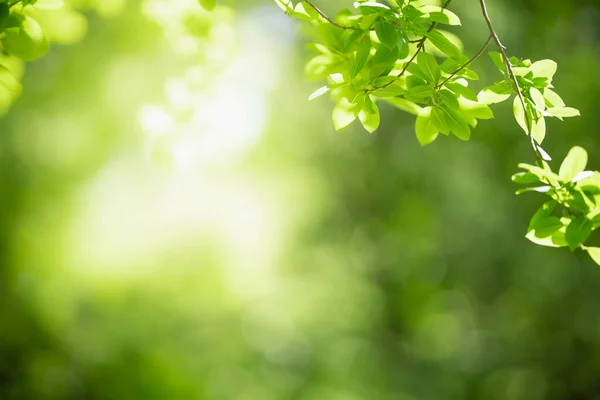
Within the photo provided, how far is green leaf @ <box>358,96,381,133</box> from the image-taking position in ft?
2.90

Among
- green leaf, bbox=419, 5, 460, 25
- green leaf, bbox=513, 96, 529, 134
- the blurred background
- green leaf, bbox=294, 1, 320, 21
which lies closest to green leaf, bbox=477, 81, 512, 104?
green leaf, bbox=513, 96, 529, 134

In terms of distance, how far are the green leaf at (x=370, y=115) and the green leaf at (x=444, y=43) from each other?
0.45ft

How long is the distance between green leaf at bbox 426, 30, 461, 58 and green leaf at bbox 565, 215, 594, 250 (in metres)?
0.32

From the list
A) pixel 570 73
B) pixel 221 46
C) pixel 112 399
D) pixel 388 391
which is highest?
pixel 221 46

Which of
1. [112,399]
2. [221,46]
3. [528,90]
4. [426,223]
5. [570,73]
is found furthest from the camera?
[426,223]

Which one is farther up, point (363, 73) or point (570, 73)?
point (363, 73)

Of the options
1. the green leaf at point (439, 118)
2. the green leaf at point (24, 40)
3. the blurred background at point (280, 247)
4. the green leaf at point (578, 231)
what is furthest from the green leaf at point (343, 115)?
the blurred background at point (280, 247)

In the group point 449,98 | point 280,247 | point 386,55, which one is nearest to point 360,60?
point 386,55

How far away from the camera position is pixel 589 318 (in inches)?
183

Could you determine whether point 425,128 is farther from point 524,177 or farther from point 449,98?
point 524,177

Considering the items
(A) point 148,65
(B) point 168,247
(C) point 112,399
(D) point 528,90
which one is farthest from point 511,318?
(D) point 528,90

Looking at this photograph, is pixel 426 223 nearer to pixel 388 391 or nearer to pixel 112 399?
pixel 388 391

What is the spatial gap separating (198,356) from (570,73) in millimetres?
4232

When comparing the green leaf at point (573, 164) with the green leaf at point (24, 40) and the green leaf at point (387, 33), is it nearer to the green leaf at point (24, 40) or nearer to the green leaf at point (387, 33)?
the green leaf at point (387, 33)
